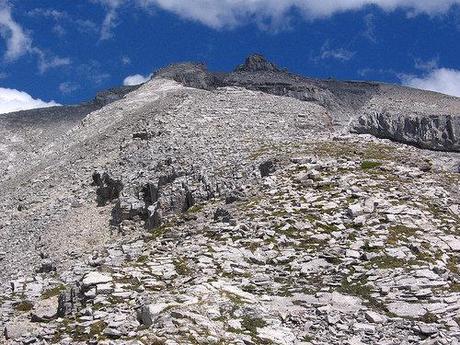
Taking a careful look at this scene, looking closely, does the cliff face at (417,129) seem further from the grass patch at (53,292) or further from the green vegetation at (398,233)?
the grass patch at (53,292)

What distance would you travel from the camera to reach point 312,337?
516 inches

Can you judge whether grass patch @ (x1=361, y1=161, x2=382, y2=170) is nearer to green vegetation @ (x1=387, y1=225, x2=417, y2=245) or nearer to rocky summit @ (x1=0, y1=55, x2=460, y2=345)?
rocky summit @ (x1=0, y1=55, x2=460, y2=345)

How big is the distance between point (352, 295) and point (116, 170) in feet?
83.8

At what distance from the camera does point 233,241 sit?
18594 mm

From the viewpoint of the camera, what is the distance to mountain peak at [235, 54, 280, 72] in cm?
9669

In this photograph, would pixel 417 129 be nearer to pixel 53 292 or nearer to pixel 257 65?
pixel 257 65

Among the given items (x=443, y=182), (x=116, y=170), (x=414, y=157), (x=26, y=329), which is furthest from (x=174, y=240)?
(x=116, y=170)

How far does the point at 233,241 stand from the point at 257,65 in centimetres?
8208

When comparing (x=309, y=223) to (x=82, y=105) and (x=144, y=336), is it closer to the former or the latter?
(x=144, y=336)

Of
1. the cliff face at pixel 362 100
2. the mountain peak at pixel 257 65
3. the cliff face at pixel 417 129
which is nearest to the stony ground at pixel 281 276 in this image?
the cliff face at pixel 362 100

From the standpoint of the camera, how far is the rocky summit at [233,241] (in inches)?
529

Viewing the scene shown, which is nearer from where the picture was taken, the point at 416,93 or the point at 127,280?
the point at 127,280

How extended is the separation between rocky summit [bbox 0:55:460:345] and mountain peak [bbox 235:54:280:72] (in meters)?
51.6

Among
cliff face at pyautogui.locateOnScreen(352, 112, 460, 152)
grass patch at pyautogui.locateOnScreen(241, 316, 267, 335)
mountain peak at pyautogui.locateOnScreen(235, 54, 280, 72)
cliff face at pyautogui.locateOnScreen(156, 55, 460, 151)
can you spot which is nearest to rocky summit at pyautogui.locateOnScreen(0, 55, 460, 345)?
grass patch at pyautogui.locateOnScreen(241, 316, 267, 335)
